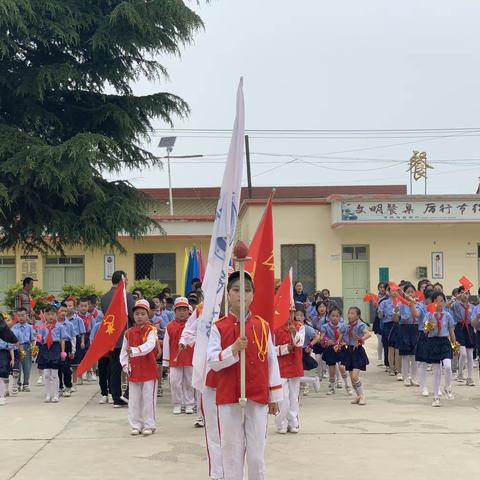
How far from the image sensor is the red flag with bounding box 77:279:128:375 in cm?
1086

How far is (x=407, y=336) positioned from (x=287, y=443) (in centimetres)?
579

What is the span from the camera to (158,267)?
99.9 ft

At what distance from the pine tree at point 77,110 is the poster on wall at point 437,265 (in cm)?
1275

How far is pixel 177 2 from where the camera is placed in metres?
18.1

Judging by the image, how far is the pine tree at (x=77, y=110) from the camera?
16.8 meters

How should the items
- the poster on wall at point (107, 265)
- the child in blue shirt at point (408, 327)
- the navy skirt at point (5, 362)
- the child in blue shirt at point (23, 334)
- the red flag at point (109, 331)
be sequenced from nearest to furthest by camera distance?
the red flag at point (109, 331) < the navy skirt at point (5, 362) < the child in blue shirt at point (23, 334) < the child in blue shirt at point (408, 327) < the poster on wall at point (107, 265)

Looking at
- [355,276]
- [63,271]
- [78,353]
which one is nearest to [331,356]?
[78,353]

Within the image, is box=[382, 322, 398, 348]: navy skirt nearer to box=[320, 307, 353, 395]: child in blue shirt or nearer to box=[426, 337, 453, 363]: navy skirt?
box=[320, 307, 353, 395]: child in blue shirt

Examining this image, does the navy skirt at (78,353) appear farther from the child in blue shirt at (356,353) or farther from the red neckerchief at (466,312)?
the red neckerchief at (466,312)

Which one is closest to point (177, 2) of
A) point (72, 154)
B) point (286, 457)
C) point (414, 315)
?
point (72, 154)

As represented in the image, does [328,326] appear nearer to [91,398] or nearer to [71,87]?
[91,398]

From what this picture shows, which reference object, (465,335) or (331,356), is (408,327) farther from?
(331,356)

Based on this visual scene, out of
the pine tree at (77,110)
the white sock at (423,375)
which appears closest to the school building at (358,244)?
the pine tree at (77,110)

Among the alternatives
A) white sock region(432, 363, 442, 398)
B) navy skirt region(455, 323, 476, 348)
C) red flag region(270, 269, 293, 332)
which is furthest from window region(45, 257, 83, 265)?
red flag region(270, 269, 293, 332)
